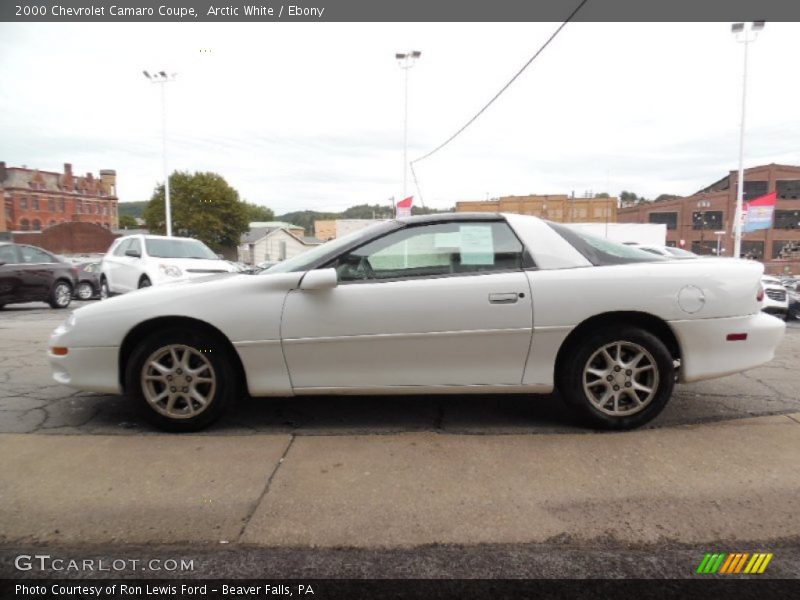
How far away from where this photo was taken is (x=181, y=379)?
3293 millimetres

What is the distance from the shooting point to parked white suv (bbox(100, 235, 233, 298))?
389 inches

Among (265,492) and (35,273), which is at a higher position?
(35,273)

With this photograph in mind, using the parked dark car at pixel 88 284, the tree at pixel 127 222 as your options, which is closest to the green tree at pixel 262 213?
the tree at pixel 127 222

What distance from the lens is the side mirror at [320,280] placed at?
10.4 ft

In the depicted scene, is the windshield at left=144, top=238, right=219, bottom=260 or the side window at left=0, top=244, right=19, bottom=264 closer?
the windshield at left=144, top=238, right=219, bottom=260

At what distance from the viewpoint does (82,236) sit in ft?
211

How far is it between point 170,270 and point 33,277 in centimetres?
376

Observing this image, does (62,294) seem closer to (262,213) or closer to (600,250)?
(600,250)

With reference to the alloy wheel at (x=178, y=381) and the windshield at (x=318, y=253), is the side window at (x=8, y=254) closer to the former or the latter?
the alloy wheel at (x=178, y=381)

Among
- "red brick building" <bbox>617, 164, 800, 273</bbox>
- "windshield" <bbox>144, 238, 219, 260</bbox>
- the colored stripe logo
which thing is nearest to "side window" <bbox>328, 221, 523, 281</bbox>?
the colored stripe logo

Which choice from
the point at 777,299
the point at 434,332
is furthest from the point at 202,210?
the point at 434,332

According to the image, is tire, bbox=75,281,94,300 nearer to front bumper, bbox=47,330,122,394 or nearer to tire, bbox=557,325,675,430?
front bumper, bbox=47,330,122,394

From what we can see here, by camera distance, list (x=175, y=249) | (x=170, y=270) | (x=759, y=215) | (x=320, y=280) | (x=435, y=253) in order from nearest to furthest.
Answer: (x=320, y=280)
(x=435, y=253)
(x=170, y=270)
(x=175, y=249)
(x=759, y=215)
